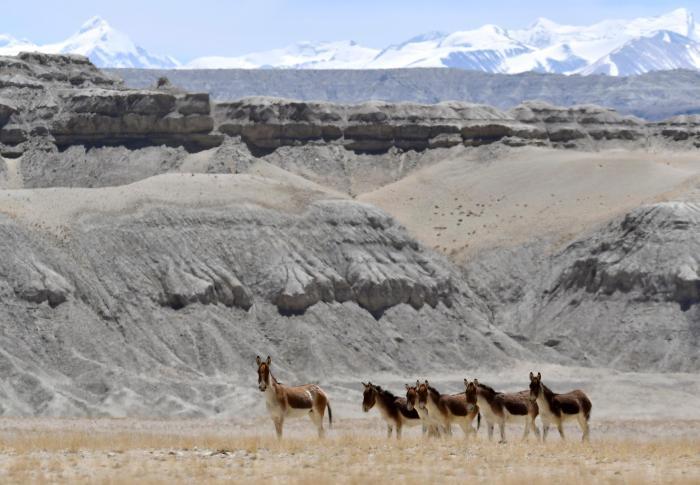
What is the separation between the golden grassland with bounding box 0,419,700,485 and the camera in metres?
29.1

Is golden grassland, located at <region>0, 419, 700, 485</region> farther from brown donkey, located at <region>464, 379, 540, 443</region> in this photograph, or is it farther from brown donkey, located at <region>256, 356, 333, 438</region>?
brown donkey, located at <region>464, 379, 540, 443</region>

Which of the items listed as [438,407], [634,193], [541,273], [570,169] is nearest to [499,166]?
[570,169]

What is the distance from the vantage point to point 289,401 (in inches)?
1454

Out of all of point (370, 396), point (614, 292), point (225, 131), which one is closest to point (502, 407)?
point (370, 396)

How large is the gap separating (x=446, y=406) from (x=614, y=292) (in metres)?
57.7

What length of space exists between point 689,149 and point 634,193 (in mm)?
30427

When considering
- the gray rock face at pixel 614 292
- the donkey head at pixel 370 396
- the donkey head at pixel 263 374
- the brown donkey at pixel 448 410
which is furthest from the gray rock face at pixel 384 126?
the donkey head at pixel 263 374

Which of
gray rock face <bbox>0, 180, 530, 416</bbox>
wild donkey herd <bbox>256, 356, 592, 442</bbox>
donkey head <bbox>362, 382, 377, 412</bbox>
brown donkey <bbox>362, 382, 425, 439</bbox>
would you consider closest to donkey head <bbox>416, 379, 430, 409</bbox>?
wild donkey herd <bbox>256, 356, 592, 442</bbox>

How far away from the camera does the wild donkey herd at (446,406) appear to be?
36.9 metres

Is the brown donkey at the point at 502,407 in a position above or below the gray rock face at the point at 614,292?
above

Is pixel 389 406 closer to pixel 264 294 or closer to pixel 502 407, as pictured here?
pixel 502 407

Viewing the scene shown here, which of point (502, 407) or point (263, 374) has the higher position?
point (263, 374)

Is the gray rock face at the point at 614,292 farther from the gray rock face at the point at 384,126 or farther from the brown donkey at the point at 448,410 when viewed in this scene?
the brown donkey at the point at 448,410

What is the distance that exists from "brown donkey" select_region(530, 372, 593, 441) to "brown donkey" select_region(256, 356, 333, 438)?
520 cm
